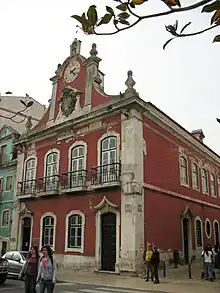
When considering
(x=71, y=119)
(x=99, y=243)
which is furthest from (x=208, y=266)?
(x=71, y=119)

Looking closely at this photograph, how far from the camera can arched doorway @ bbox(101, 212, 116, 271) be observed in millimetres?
17453

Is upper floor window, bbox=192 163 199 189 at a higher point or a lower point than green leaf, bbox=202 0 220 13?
higher

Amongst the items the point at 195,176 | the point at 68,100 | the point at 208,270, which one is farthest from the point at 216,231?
the point at 68,100

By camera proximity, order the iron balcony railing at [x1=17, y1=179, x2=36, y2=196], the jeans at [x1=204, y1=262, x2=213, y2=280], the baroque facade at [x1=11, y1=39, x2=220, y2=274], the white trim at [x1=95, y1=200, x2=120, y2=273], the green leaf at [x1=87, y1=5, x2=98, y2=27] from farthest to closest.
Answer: the iron balcony railing at [x1=17, y1=179, x2=36, y2=196], the baroque facade at [x1=11, y1=39, x2=220, y2=274], the white trim at [x1=95, y1=200, x2=120, y2=273], the jeans at [x1=204, y1=262, x2=213, y2=280], the green leaf at [x1=87, y1=5, x2=98, y2=27]

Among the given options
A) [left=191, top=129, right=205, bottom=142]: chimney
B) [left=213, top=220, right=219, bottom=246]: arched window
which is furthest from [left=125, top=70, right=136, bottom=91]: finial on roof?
[left=213, top=220, right=219, bottom=246]: arched window

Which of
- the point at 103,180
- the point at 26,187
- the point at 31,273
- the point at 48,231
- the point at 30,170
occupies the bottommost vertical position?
the point at 31,273

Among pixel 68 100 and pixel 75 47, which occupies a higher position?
pixel 75 47

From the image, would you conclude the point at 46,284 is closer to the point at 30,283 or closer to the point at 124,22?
the point at 30,283

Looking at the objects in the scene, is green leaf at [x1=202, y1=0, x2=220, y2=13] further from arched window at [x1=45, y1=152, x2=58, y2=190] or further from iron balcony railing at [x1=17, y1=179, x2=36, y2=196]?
iron balcony railing at [x1=17, y1=179, x2=36, y2=196]

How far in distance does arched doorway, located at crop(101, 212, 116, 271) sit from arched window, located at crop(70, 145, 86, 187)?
248 centimetres

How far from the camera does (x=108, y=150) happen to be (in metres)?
19.3

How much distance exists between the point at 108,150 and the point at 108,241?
16.0ft

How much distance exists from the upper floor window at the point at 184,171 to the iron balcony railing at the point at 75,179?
6.72 meters

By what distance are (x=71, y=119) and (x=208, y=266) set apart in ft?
37.9
